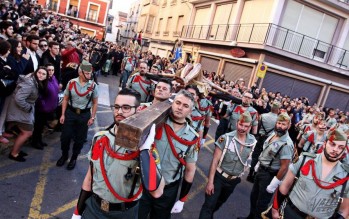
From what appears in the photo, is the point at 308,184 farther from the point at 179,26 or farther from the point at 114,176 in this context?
the point at 179,26

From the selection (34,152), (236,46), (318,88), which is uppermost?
(236,46)

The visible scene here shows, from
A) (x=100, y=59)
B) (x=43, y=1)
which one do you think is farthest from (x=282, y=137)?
(x=43, y=1)

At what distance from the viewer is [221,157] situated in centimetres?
423

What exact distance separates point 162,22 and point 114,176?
33.3 m

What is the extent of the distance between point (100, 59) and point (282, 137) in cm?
1309

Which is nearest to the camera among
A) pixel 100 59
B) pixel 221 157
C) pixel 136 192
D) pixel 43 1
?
pixel 136 192

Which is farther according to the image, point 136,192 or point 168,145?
point 168,145

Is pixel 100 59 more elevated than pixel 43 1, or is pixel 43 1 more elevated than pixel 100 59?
pixel 43 1

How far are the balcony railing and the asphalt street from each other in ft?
40.2

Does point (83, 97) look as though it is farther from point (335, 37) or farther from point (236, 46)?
point (335, 37)

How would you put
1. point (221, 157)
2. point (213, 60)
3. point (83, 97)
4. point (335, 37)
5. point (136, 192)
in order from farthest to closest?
point (213, 60), point (335, 37), point (83, 97), point (221, 157), point (136, 192)

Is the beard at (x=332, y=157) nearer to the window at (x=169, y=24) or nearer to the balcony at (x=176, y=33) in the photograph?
the balcony at (x=176, y=33)

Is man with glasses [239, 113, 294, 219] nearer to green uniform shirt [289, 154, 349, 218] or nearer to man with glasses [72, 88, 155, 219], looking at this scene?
green uniform shirt [289, 154, 349, 218]

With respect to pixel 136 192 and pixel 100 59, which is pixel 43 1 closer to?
pixel 100 59
